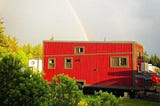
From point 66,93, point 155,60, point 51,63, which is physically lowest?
point 66,93

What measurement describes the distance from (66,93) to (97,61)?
2054 cm

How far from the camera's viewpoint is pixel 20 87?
7.27 m

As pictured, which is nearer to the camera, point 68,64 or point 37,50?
point 68,64

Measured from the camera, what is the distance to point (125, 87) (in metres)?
26.8

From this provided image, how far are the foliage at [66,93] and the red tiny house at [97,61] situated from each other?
1949 cm

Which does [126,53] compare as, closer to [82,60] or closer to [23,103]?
[82,60]

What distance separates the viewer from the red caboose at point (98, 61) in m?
27.2

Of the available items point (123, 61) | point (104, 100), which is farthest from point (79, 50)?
point (104, 100)

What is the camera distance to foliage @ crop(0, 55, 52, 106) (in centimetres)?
721

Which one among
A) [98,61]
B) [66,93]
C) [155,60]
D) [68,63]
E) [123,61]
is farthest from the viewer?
[155,60]

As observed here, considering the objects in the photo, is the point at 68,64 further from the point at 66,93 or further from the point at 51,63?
the point at 66,93

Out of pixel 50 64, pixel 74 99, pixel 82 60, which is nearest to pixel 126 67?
pixel 82 60

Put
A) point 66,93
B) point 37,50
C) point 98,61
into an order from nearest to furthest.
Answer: point 66,93 < point 98,61 < point 37,50

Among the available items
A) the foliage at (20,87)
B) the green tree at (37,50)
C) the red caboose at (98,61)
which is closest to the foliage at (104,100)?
the foliage at (20,87)
